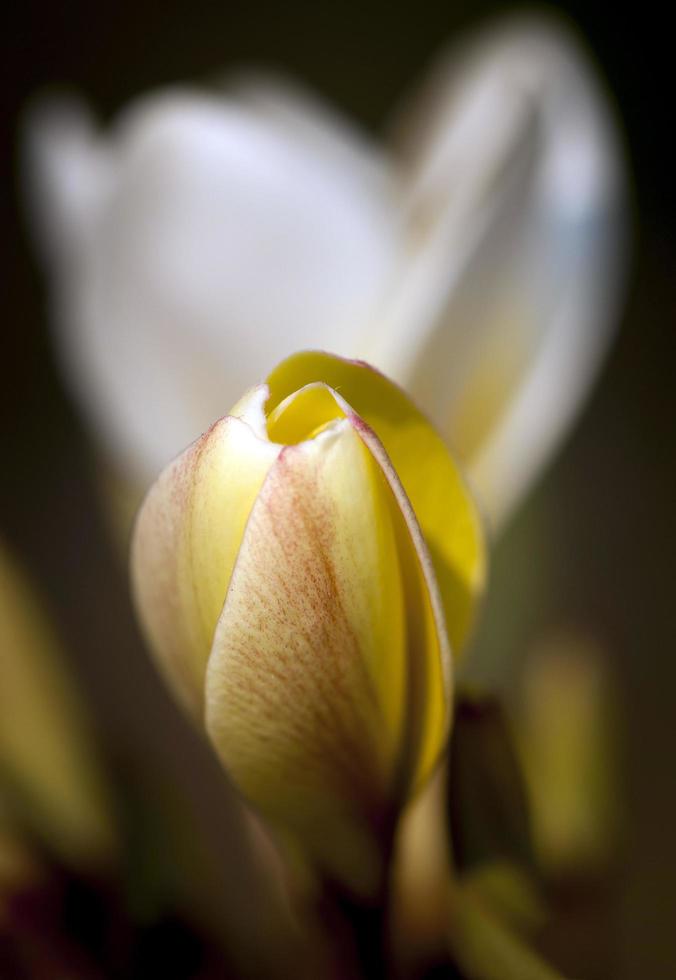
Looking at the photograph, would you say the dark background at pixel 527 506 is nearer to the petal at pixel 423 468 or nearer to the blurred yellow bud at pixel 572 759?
the blurred yellow bud at pixel 572 759

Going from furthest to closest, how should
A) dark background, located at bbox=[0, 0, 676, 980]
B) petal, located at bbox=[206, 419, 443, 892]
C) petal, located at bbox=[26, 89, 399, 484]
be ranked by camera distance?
1. dark background, located at bbox=[0, 0, 676, 980]
2. petal, located at bbox=[26, 89, 399, 484]
3. petal, located at bbox=[206, 419, 443, 892]

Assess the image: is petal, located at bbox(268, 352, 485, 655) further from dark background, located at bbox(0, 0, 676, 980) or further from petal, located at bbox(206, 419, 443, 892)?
dark background, located at bbox(0, 0, 676, 980)

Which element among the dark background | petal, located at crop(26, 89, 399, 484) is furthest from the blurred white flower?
the dark background

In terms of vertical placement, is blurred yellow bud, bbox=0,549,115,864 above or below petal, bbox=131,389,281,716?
below

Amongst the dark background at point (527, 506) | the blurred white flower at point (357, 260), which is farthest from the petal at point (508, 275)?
the dark background at point (527, 506)

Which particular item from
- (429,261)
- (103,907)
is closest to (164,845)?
(103,907)

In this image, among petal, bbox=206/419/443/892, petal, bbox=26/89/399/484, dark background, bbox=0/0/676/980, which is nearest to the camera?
petal, bbox=206/419/443/892

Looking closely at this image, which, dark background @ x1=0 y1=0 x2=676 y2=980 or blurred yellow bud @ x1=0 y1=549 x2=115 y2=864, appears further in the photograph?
dark background @ x1=0 y1=0 x2=676 y2=980
